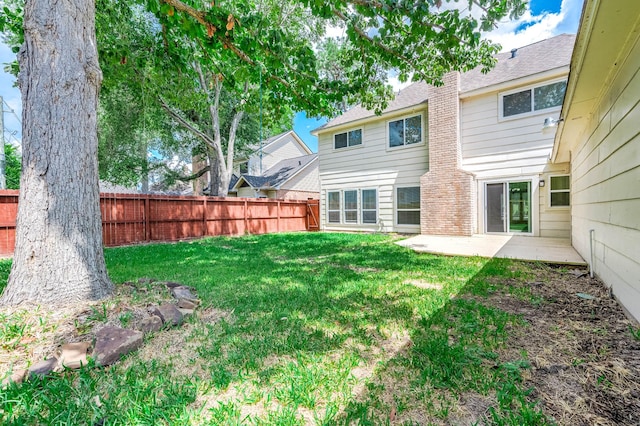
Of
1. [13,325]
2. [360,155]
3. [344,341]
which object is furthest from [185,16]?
[360,155]

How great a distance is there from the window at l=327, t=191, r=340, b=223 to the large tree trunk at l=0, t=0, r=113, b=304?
10.1 m

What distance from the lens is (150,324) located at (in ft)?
8.18

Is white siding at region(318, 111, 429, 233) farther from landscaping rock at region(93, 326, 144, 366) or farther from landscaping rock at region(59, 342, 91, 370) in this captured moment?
landscaping rock at region(59, 342, 91, 370)

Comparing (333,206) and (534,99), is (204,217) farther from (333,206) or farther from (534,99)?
(534,99)

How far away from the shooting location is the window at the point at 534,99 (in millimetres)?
7645

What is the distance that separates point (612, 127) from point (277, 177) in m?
16.7

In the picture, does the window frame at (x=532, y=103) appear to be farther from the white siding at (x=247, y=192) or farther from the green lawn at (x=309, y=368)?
the white siding at (x=247, y=192)

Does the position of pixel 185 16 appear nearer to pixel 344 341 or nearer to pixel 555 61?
pixel 344 341

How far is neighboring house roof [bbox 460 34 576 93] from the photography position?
25.8ft

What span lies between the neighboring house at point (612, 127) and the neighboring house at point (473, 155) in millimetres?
4203

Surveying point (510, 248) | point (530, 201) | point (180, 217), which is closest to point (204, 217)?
point (180, 217)

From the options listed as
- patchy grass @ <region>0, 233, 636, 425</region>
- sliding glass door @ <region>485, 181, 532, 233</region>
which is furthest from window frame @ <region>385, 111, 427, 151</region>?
patchy grass @ <region>0, 233, 636, 425</region>

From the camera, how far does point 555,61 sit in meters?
7.75

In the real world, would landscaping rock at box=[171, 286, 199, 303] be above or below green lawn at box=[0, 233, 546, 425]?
above
